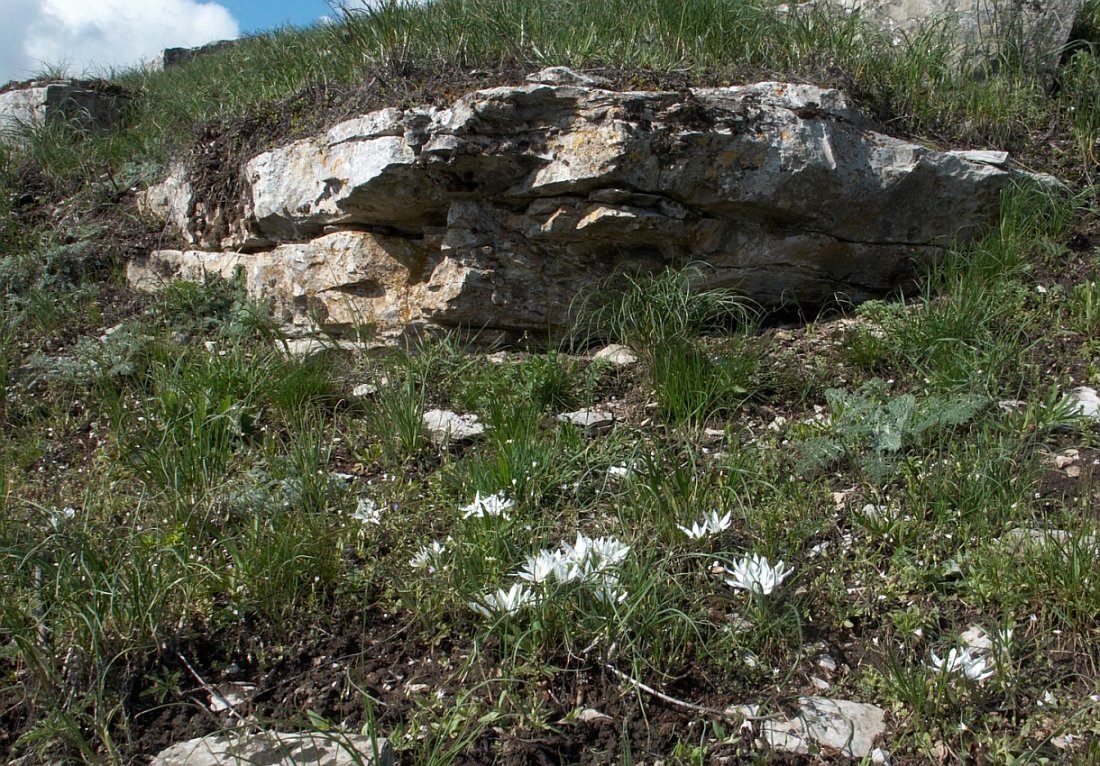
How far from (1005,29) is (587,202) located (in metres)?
3.12

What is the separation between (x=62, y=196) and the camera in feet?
20.6

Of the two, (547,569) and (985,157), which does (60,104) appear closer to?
(547,569)

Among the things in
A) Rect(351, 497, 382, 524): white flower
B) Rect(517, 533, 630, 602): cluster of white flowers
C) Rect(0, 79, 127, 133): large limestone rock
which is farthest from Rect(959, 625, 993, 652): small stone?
Rect(0, 79, 127, 133): large limestone rock

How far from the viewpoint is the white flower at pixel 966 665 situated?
232 centimetres

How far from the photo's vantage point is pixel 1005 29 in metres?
5.39

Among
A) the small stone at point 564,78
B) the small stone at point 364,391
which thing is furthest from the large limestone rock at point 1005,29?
the small stone at point 364,391

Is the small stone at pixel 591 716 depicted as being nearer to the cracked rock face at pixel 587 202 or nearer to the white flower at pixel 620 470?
the white flower at pixel 620 470

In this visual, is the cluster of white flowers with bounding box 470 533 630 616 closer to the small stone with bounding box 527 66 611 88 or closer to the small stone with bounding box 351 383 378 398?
the small stone with bounding box 351 383 378 398

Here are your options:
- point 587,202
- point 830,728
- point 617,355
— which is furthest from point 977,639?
point 587,202

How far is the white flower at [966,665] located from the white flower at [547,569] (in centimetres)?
105

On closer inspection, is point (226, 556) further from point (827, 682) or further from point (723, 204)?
point (723, 204)

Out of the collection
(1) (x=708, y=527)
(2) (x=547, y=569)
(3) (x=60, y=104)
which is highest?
(3) (x=60, y=104)

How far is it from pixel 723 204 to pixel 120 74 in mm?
7553

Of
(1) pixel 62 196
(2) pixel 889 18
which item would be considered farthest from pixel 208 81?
(2) pixel 889 18
